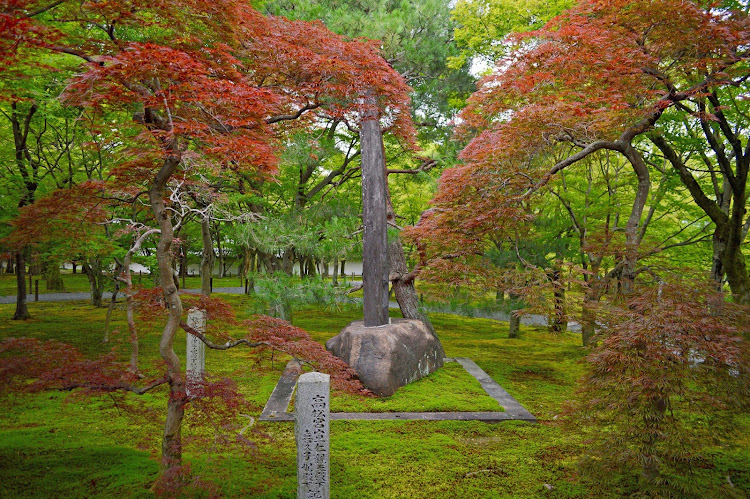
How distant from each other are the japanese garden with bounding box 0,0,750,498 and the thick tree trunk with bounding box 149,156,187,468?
18 mm

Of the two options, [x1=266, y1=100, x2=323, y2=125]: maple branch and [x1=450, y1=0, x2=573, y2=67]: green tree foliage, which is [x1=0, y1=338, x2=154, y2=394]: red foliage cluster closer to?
[x1=266, y1=100, x2=323, y2=125]: maple branch

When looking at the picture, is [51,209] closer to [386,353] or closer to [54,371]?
[54,371]

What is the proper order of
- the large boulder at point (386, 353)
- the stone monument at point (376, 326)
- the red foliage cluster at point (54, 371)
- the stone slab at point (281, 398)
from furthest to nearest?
the stone monument at point (376, 326)
the large boulder at point (386, 353)
the stone slab at point (281, 398)
the red foliage cluster at point (54, 371)

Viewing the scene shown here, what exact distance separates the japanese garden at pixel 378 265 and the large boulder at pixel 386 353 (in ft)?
0.15

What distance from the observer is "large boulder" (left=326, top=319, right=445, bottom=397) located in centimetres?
628

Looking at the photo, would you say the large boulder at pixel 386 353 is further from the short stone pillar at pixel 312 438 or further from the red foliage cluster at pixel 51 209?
the red foliage cluster at pixel 51 209

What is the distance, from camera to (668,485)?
3.41 meters

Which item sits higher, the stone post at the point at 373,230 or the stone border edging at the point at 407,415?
the stone post at the point at 373,230

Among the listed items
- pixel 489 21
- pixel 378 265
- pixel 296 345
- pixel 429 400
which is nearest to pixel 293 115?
pixel 296 345

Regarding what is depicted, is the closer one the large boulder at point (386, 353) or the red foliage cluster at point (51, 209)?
the red foliage cluster at point (51, 209)

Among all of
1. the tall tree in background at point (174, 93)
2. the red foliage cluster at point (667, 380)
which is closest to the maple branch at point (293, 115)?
the tall tree in background at point (174, 93)

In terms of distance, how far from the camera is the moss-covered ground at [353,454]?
3717mm

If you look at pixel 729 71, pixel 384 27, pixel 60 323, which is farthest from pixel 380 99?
pixel 60 323

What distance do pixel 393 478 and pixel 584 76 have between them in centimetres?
527
